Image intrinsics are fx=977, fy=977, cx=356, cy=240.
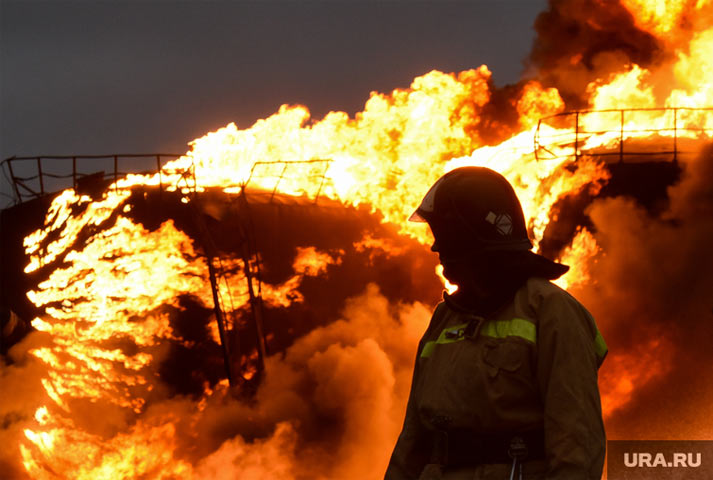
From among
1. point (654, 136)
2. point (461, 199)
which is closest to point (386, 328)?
point (654, 136)

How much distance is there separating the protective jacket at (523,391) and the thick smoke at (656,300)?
1222cm

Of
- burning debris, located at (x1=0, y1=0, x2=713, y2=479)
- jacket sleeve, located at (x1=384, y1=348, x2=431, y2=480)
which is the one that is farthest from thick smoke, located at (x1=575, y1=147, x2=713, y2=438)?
jacket sleeve, located at (x1=384, y1=348, x2=431, y2=480)

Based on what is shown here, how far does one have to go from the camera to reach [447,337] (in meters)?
3.78

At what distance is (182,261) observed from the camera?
56.9 feet

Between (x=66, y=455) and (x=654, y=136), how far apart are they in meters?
11.1

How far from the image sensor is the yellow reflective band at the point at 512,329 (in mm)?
3486

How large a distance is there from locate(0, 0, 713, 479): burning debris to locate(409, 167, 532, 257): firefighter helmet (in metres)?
11.9

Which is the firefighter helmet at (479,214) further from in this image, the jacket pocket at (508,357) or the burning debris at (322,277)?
the burning debris at (322,277)

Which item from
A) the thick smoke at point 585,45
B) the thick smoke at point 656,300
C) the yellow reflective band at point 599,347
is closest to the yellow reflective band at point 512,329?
the yellow reflective band at point 599,347

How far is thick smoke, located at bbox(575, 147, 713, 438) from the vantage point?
598 inches

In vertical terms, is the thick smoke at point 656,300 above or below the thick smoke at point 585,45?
below

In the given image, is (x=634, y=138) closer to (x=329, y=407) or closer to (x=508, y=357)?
(x=329, y=407)

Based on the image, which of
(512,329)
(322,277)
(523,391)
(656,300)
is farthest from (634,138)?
(523,391)

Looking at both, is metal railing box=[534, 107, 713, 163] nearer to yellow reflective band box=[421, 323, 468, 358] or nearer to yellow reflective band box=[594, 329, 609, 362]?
yellow reflective band box=[421, 323, 468, 358]
